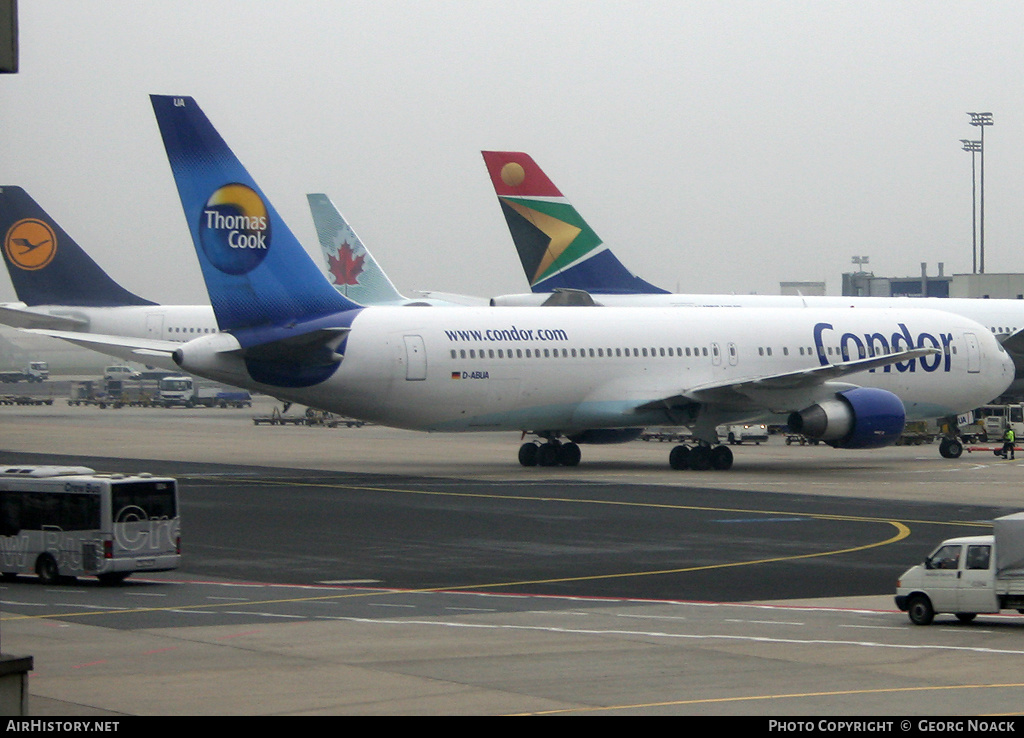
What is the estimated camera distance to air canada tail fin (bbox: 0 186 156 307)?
8519 centimetres

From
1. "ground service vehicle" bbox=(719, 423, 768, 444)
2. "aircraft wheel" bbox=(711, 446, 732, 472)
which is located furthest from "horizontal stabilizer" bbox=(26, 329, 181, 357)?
"ground service vehicle" bbox=(719, 423, 768, 444)

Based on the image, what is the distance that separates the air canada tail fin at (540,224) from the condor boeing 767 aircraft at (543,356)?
1699 cm

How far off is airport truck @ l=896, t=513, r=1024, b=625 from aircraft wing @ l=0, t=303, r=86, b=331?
69152 mm

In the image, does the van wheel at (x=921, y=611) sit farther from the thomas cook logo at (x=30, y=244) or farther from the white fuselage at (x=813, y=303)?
the thomas cook logo at (x=30, y=244)

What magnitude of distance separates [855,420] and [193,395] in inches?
3171

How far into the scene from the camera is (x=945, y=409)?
190 ft

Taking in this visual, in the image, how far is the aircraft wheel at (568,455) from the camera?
5531 centimetres

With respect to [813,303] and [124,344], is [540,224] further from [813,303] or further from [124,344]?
[124,344]

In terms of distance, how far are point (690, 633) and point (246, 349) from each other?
2711 centimetres

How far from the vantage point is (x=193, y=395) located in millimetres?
123125

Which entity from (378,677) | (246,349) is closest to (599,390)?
(246,349)

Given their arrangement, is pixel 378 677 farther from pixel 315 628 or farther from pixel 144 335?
pixel 144 335

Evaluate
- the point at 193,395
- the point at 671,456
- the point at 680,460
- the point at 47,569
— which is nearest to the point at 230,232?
the point at 671,456

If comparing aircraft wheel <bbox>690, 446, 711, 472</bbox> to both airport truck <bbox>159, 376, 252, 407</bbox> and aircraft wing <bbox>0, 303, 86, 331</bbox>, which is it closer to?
aircraft wing <bbox>0, 303, 86, 331</bbox>
